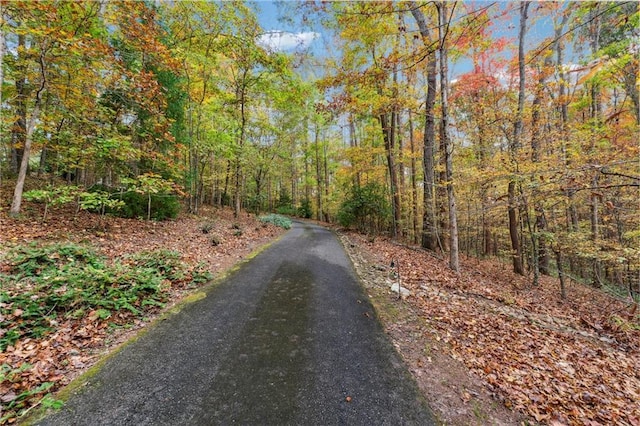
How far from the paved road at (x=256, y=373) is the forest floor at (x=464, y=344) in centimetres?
35

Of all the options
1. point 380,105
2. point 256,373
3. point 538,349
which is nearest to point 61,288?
point 256,373

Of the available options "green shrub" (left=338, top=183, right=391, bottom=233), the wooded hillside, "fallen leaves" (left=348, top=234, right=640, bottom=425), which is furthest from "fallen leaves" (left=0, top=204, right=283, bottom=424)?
"green shrub" (left=338, top=183, right=391, bottom=233)

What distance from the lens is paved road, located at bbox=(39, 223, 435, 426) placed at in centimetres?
213

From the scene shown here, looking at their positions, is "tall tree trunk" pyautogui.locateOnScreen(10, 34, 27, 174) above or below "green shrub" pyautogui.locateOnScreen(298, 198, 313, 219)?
above

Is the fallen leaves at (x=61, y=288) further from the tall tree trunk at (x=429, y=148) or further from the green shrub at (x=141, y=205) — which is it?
the tall tree trunk at (x=429, y=148)

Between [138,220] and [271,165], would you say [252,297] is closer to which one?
[138,220]

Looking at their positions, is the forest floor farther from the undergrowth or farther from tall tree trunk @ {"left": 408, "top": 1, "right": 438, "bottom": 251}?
tall tree trunk @ {"left": 408, "top": 1, "right": 438, "bottom": 251}

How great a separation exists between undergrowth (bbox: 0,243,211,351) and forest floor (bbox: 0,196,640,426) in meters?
0.23

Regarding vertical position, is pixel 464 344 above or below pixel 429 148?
below

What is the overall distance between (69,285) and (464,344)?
591cm

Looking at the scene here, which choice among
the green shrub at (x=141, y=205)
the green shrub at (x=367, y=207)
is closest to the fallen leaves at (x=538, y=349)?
the green shrub at (x=367, y=207)

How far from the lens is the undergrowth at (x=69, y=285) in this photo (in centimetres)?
299

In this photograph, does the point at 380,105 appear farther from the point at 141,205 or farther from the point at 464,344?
the point at 141,205

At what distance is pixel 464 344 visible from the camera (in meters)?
3.47
